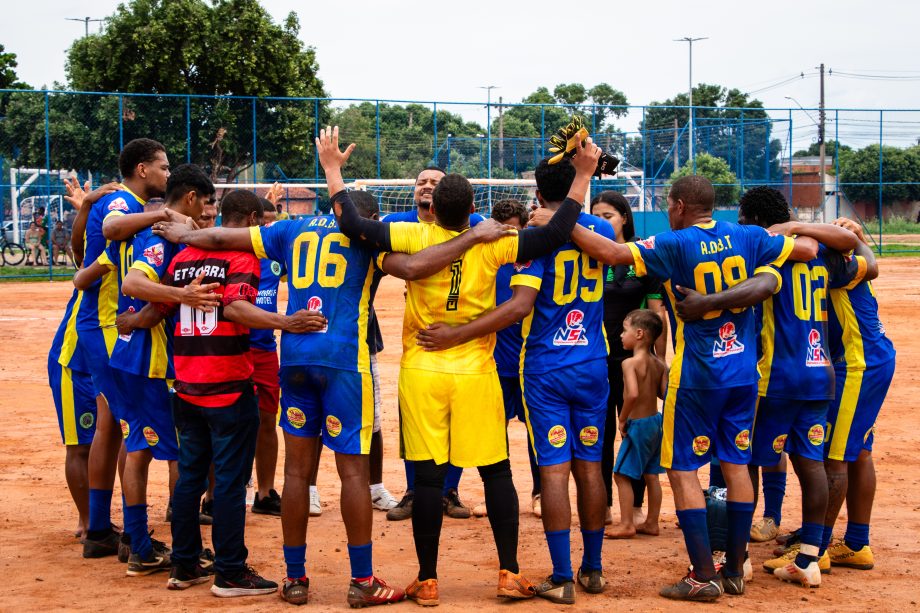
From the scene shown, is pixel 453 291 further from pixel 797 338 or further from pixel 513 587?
pixel 797 338

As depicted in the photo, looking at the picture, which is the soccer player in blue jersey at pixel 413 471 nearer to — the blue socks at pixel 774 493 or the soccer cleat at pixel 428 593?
the soccer cleat at pixel 428 593

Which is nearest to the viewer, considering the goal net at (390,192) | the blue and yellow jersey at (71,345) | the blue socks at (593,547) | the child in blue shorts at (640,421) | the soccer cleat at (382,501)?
the blue socks at (593,547)

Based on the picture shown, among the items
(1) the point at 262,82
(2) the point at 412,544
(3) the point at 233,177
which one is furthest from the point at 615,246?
(1) the point at 262,82

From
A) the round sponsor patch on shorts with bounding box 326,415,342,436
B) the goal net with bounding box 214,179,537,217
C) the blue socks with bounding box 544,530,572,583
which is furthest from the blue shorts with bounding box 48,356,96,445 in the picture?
the goal net with bounding box 214,179,537,217

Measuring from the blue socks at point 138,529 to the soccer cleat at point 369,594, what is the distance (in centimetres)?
137

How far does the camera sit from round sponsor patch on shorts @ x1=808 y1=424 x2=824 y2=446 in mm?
5672

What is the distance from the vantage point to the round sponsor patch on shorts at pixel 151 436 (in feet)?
19.0

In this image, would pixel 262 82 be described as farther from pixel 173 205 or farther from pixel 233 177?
pixel 173 205

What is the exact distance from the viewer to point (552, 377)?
5363mm

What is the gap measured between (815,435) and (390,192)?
20700 millimetres

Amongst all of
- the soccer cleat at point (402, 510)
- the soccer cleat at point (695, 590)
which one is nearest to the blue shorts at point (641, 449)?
the soccer cleat at point (695, 590)

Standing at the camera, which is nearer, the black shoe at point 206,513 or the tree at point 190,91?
the black shoe at point 206,513

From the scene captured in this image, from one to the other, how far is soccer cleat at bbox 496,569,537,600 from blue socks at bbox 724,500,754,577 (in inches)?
45.3

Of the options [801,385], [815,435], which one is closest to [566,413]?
[801,385]
